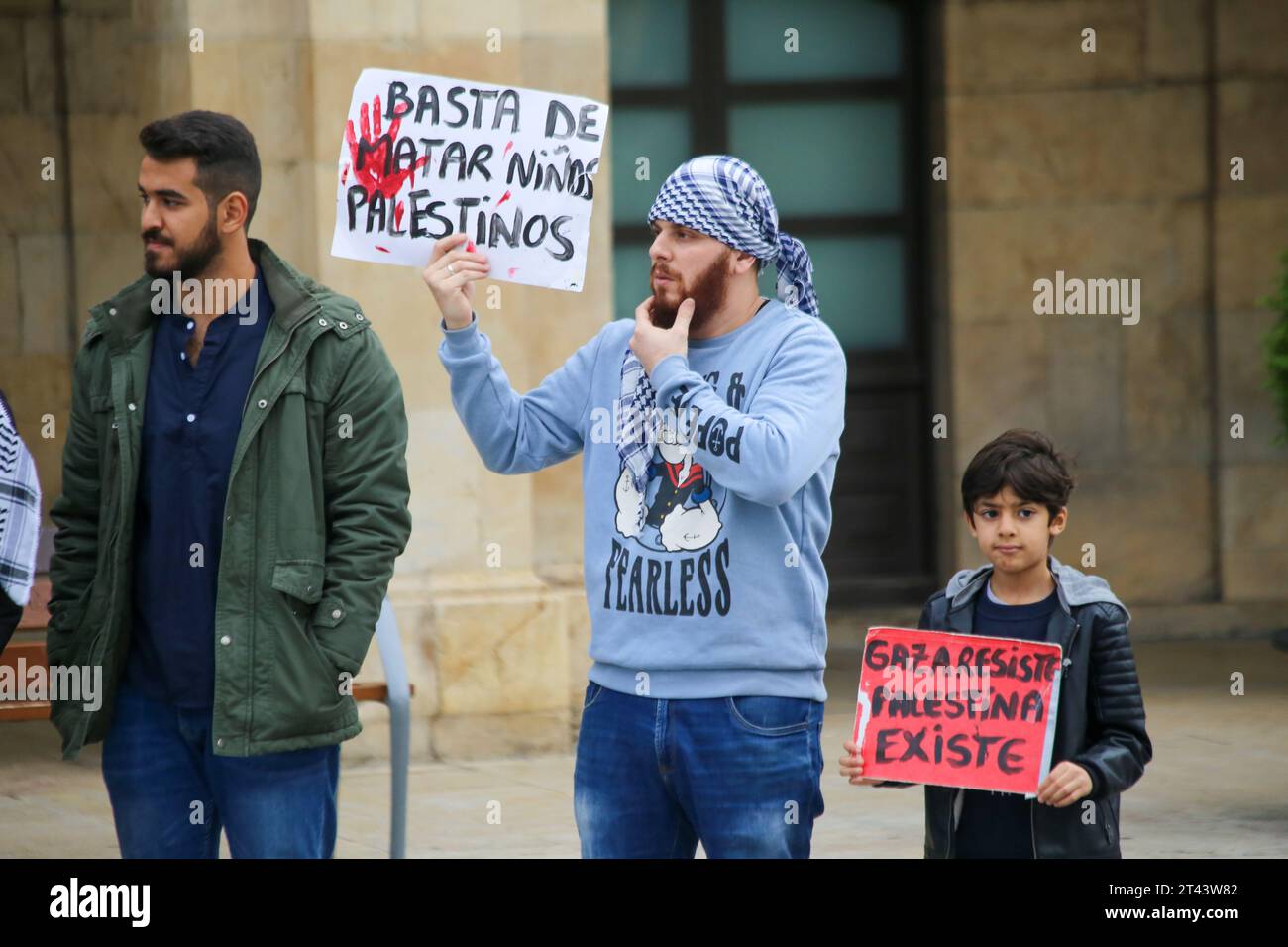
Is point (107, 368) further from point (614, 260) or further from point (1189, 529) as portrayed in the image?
point (1189, 529)

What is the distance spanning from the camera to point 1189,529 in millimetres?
11945

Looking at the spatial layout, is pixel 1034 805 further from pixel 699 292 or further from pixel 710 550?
pixel 699 292

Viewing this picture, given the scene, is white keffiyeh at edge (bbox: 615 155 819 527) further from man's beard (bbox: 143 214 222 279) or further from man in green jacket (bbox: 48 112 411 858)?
man's beard (bbox: 143 214 222 279)

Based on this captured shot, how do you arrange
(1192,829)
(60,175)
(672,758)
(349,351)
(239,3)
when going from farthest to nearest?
(60,175) < (239,3) < (1192,829) < (349,351) < (672,758)

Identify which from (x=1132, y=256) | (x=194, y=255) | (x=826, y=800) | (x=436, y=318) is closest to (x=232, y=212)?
(x=194, y=255)

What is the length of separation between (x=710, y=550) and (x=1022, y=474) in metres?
0.70

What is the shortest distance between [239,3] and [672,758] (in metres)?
5.51

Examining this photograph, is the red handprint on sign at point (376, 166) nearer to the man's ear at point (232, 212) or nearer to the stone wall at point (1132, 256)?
the man's ear at point (232, 212)

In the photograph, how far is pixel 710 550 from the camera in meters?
4.10

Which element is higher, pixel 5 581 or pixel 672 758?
pixel 5 581

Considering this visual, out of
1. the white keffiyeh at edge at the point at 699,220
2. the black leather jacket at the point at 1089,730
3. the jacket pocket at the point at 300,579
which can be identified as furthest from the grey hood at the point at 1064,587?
the jacket pocket at the point at 300,579

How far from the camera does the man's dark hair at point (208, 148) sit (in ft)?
14.2

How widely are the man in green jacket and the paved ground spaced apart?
2.71m

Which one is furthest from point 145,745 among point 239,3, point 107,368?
point 239,3
